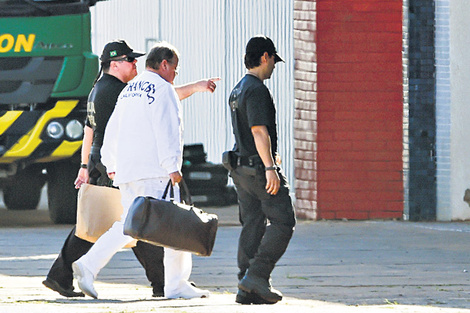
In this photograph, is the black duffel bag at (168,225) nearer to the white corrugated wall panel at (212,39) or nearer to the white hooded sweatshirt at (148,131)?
the white hooded sweatshirt at (148,131)

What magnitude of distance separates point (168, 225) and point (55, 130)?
18.5 feet

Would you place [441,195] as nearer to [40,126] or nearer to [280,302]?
[40,126]

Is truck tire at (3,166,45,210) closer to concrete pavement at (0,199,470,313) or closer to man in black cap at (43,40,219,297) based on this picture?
concrete pavement at (0,199,470,313)

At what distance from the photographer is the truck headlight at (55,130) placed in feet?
42.7

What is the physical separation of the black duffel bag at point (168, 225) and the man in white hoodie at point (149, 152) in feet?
0.68

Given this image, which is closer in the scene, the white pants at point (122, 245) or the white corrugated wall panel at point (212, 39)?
the white pants at point (122, 245)

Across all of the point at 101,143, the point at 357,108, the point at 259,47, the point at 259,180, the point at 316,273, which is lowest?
the point at 316,273

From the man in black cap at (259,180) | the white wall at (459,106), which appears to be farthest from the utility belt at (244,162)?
the white wall at (459,106)

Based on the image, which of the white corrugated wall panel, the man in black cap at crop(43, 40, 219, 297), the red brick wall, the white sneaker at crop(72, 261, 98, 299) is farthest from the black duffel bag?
the white corrugated wall panel

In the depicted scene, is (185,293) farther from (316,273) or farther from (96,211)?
(316,273)

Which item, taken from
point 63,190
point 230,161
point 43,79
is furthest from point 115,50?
point 63,190

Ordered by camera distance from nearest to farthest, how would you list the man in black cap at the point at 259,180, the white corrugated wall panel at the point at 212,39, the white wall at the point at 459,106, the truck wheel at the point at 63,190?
1. the man in black cap at the point at 259,180
2. the truck wheel at the point at 63,190
3. the white wall at the point at 459,106
4. the white corrugated wall panel at the point at 212,39

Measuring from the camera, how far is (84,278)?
8008 millimetres

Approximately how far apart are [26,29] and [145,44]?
19.8ft
